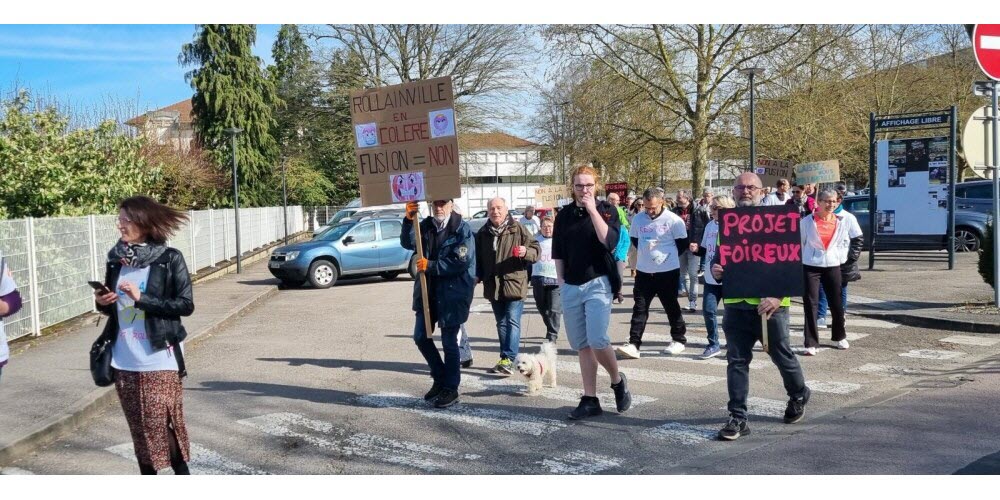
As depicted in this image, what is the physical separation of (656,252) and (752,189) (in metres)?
3.46

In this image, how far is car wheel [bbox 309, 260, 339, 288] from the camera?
2073 cm

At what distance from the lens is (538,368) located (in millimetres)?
8180

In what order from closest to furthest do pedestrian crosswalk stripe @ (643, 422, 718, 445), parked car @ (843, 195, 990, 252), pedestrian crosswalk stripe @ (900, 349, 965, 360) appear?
pedestrian crosswalk stripe @ (643, 422, 718, 445) → pedestrian crosswalk stripe @ (900, 349, 965, 360) → parked car @ (843, 195, 990, 252)

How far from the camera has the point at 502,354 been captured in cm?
941

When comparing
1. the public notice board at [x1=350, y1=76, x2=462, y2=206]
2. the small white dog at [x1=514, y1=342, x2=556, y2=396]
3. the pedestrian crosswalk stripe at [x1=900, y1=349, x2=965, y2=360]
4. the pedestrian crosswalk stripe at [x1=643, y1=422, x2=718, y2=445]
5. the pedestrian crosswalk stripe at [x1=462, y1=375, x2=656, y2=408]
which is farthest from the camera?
the pedestrian crosswalk stripe at [x1=900, y1=349, x2=965, y2=360]

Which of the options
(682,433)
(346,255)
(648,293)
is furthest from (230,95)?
(682,433)

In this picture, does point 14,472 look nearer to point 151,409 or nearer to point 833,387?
point 151,409

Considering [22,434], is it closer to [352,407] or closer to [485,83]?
[352,407]

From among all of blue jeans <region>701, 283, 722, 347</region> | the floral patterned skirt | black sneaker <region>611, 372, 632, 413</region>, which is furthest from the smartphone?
blue jeans <region>701, 283, 722, 347</region>

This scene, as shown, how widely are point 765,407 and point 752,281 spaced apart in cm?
158

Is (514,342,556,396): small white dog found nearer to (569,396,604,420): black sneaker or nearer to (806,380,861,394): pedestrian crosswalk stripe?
(569,396,604,420): black sneaker

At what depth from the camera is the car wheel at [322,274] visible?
68.0ft

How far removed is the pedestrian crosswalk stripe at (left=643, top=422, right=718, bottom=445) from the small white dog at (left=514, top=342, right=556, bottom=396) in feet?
4.85

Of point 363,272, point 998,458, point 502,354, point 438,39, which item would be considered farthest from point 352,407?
point 438,39
